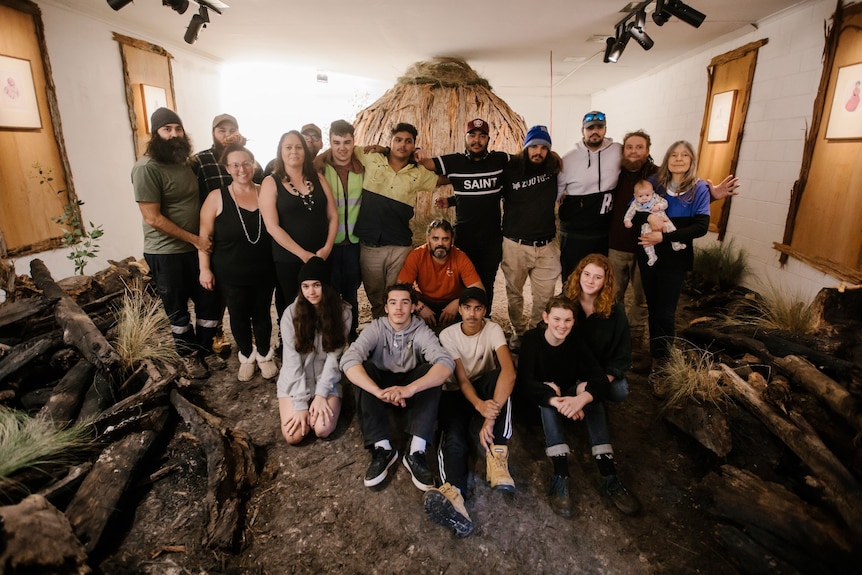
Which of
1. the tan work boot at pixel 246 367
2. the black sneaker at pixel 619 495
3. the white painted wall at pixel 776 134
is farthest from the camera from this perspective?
the white painted wall at pixel 776 134

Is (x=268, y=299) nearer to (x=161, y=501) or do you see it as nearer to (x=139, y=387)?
(x=139, y=387)

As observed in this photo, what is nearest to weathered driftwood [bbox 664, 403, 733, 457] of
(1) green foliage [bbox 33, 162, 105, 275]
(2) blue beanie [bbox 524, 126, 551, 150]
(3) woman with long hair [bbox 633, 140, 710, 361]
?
(3) woman with long hair [bbox 633, 140, 710, 361]

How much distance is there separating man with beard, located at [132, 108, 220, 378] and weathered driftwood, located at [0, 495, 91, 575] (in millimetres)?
1707

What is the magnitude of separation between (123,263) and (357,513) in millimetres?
4481

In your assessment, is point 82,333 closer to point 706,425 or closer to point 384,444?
point 384,444

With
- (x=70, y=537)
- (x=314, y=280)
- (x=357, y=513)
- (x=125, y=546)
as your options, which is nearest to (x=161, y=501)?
(x=125, y=546)

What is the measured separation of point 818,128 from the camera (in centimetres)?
438

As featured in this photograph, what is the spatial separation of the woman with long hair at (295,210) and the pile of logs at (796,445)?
2.64 meters

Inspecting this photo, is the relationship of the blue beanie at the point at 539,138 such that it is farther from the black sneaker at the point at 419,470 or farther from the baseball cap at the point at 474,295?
→ the black sneaker at the point at 419,470

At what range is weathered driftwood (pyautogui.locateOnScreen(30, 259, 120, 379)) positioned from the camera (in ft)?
9.71

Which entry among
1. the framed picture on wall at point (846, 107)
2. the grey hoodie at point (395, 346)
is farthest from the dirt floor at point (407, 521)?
the framed picture on wall at point (846, 107)

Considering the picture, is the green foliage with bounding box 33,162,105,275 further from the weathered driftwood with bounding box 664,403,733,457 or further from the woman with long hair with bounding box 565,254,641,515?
the weathered driftwood with bounding box 664,403,733,457

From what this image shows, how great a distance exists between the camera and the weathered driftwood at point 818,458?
189 cm

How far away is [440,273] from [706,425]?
193 cm
